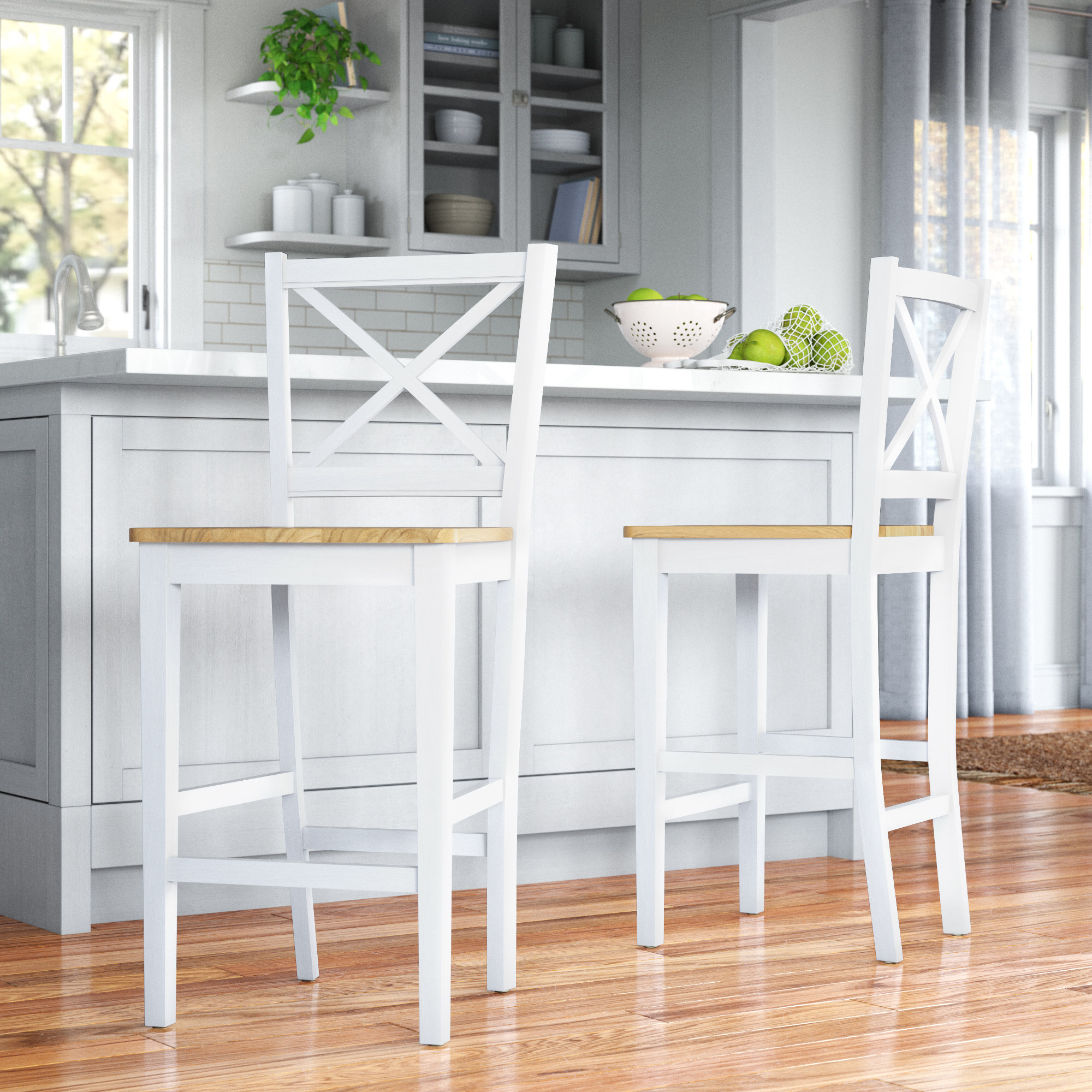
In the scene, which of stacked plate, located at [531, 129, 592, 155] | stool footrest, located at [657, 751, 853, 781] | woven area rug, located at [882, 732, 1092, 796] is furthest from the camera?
stacked plate, located at [531, 129, 592, 155]

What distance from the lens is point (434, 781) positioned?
2113 millimetres

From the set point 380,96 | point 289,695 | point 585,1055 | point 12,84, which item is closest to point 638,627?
point 289,695

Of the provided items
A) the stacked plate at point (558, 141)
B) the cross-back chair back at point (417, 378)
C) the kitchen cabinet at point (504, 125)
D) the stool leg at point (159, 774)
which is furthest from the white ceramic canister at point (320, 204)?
the stool leg at point (159, 774)

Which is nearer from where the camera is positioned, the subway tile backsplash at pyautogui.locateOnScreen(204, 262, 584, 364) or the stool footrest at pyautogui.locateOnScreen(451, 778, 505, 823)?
the stool footrest at pyautogui.locateOnScreen(451, 778, 505, 823)

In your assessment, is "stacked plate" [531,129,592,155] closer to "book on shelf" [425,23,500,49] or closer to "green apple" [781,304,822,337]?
"book on shelf" [425,23,500,49]

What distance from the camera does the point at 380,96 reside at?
5.33m

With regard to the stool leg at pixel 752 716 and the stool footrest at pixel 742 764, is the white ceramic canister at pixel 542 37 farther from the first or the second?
the stool footrest at pixel 742 764

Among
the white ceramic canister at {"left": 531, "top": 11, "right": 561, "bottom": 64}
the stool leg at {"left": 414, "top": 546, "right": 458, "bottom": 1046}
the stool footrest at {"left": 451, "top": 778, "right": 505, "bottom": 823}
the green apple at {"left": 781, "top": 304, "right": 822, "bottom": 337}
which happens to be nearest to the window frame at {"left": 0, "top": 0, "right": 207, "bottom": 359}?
the white ceramic canister at {"left": 531, "top": 11, "right": 561, "bottom": 64}

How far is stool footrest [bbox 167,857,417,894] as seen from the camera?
83.4 inches

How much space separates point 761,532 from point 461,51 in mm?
3267

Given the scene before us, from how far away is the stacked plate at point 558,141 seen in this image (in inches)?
221

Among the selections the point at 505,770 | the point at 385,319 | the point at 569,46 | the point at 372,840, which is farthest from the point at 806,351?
the point at 569,46

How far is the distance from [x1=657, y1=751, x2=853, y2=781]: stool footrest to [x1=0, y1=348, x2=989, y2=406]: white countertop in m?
0.66

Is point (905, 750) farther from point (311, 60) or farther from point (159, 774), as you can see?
point (311, 60)
